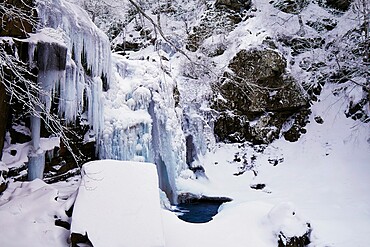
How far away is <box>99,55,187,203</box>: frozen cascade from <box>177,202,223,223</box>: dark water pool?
18.5 inches

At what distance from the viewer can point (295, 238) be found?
14.5 ft

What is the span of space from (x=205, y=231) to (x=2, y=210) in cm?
245

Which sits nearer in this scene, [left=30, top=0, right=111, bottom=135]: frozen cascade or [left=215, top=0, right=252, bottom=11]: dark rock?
[left=30, top=0, right=111, bottom=135]: frozen cascade

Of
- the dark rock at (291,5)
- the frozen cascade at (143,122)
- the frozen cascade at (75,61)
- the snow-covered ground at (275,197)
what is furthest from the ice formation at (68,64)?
the dark rock at (291,5)

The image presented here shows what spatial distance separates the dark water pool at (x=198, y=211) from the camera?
282 inches

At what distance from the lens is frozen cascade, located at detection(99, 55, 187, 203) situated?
259 inches

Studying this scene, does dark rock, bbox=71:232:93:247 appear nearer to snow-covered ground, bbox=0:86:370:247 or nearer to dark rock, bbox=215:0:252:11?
snow-covered ground, bbox=0:86:370:247

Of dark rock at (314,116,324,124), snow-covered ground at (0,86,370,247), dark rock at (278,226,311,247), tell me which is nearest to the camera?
snow-covered ground at (0,86,370,247)

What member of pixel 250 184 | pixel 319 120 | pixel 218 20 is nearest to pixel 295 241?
pixel 250 184

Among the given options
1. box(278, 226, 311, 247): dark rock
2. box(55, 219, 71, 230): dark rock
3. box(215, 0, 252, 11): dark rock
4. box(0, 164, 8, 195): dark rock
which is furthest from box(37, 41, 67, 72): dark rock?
box(215, 0, 252, 11): dark rock

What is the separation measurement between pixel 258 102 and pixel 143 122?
5.32 meters

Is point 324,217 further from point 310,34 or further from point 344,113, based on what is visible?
point 310,34

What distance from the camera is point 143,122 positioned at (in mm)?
7160

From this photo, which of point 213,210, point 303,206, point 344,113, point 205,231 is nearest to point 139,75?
point 213,210
